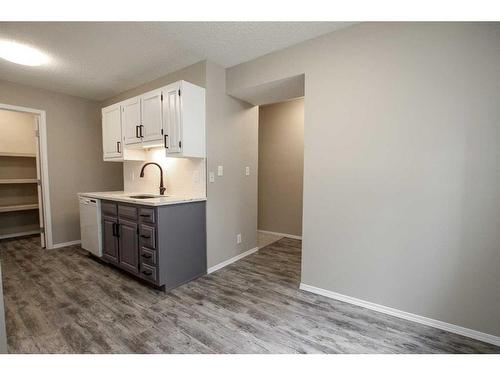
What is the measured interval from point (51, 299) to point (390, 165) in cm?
316

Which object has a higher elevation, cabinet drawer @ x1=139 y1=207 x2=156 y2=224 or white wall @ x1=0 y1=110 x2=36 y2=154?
white wall @ x1=0 y1=110 x2=36 y2=154

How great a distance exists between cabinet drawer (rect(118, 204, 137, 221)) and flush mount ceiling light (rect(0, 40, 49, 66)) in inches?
69.2

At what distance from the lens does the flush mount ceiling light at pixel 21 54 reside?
2242 mm

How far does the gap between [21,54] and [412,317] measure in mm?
4334

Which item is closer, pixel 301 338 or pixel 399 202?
pixel 301 338

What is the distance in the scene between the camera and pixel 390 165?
1838 mm

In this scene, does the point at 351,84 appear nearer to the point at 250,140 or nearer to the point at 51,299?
the point at 250,140

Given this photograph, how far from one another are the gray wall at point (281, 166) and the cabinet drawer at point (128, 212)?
2557 millimetres

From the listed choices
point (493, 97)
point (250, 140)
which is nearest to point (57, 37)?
point (250, 140)

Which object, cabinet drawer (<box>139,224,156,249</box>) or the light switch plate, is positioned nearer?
cabinet drawer (<box>139,224,156,249</box>)

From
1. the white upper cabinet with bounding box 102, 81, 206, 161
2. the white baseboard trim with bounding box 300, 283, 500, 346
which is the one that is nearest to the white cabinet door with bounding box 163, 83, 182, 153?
the white upper cabinet with bounding box 102, 81, 206, 161

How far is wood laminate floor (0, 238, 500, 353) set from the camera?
1.54 meters

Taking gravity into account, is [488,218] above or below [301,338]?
above

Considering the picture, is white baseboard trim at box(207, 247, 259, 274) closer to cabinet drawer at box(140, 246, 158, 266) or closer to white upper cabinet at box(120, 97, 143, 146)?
cabinet drawer at box(140, 246, 158, 266)
